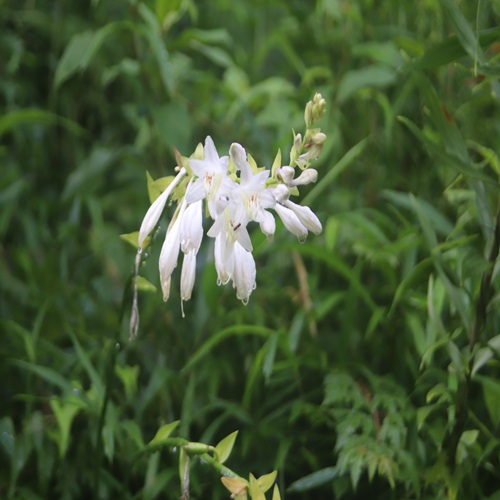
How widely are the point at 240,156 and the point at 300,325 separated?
566 millimetres

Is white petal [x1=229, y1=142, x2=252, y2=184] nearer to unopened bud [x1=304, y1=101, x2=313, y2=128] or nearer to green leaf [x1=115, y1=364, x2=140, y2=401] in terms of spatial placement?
unopened bud [x1=304, y1=101, x2=313, y2=128]

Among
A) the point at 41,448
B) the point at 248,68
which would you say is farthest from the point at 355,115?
the point at 41,448

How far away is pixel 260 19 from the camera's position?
5.94 feet

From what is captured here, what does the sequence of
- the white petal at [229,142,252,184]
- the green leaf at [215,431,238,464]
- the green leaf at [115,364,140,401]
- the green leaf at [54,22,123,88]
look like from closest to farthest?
the white petal at [229,142,252,184] < the green leaf at [215,431,238,464] < the green leaf at [115,364,140,401] < the green leaf at [54,22,123,88]

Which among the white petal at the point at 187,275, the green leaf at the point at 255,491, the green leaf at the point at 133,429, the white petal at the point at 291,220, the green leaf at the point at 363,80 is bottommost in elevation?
the green leaf at the point at 133,429

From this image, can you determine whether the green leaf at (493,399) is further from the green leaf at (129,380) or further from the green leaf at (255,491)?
the green leaf at (129,380)

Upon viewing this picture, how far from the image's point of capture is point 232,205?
66 centimetres

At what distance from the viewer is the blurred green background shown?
913 millimetres

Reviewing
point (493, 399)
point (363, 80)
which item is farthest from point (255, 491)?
point (363, 80)

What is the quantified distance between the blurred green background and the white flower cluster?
0.14 meters

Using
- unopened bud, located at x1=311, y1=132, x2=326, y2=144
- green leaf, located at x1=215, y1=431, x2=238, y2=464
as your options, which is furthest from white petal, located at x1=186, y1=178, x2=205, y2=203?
green leaf, located at x1=215, y1=431, x2=238, y2=464

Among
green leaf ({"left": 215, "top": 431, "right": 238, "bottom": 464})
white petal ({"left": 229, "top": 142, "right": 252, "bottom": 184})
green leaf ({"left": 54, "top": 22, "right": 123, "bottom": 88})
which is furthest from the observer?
green leaf ({"left": 54, "top": 22, "right": 123, "bottom": 88})

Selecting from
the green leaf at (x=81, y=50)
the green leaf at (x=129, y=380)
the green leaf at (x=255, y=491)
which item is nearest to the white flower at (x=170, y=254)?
the green leaf at (x=255, y=491)

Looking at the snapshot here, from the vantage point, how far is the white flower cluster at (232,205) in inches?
25.8
